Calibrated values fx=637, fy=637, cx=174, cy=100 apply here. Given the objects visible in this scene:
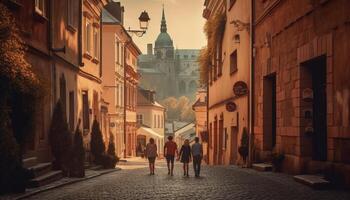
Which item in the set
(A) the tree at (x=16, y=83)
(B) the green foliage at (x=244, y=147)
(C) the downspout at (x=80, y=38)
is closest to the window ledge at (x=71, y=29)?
(C) the downspout at (x=80, y=38)

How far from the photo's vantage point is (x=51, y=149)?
1836 centimetres

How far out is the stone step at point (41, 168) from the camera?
1577cm

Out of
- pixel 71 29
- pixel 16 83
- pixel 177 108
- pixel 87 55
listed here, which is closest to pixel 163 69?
pixel 177 108

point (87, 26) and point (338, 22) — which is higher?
point (87, 26)

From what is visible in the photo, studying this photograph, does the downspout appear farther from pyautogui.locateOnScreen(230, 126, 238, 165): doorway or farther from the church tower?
the church tower

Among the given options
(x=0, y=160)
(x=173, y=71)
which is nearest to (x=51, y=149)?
(x=0, y=160)

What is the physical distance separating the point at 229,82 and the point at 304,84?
15102mm

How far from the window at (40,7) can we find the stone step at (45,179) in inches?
175

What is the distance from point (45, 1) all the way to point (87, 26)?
9099 mm

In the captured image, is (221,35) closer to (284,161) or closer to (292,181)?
(284,161)

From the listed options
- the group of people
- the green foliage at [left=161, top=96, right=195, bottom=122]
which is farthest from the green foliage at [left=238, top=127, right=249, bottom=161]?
the green foliage at [left=161, top=96, right=195, bottom=122]

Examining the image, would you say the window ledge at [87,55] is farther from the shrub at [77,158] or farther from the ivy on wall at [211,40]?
the ivy on wall at [211,40]

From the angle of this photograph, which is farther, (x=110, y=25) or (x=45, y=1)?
(x=110, y=25)


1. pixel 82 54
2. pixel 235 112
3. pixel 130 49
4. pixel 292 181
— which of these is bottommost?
pixel 292 181
